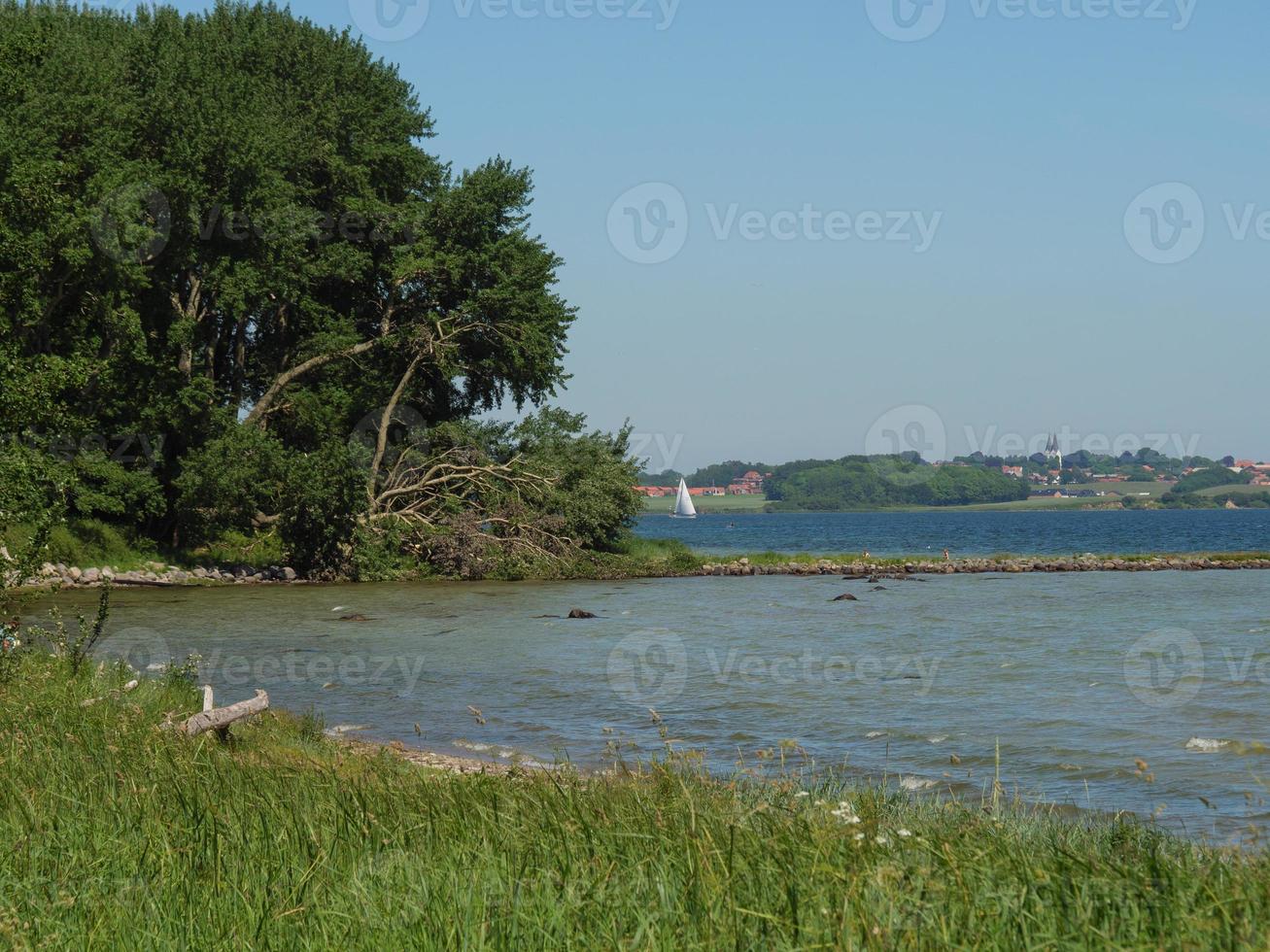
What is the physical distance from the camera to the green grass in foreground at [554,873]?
14.3 ft

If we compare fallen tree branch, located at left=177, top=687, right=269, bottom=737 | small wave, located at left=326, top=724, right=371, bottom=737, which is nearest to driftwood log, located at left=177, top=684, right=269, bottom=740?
fallen tree branch, located at left=177, top=687, right=269, bottom=737

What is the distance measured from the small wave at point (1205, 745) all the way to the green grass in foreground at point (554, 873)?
21.8 feet

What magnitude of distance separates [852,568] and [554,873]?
4593 centimetres

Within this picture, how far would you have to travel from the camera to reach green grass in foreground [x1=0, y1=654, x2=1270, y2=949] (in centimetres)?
435

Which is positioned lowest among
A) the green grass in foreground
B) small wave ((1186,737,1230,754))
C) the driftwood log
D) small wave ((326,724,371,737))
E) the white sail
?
small wave ((326,724,371,737))

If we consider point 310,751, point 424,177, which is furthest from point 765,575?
point 310,751

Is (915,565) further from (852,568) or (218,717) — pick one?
(218,717)

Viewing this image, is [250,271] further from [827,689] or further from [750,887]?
[750,887]

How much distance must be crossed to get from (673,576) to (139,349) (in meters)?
20.8

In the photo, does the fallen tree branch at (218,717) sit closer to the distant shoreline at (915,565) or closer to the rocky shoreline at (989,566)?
the distant shoreline at (915,565)

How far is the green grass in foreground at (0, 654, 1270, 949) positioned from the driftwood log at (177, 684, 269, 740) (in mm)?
3118

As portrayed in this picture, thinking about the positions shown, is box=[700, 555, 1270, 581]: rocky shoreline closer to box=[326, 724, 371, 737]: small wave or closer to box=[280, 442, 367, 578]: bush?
box=[280, 442, 367, 578]: bush

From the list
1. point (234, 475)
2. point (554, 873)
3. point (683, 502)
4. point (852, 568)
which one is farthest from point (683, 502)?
point (554, 873)

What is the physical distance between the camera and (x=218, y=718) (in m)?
11.3
